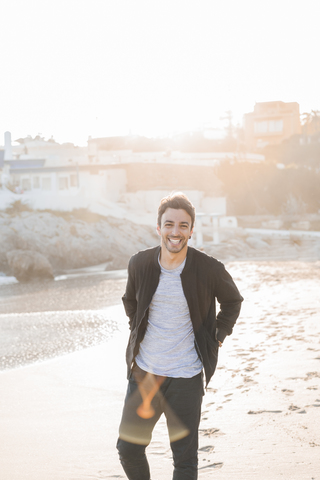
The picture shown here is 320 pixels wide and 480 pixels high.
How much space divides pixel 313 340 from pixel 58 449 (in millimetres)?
4029

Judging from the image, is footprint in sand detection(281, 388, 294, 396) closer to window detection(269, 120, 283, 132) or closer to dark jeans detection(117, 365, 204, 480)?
dark jeans detection(117, 365, 204, 480)

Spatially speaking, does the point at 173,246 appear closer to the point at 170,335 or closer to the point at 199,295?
the point at 199,295

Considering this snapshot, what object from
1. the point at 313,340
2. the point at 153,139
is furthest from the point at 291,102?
the point at 313,340

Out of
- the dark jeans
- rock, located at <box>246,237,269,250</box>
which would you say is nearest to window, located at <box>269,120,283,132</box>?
rock, located at <box>246,237,269,250</box>

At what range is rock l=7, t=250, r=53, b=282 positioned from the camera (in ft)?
76.0

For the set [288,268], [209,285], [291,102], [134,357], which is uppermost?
[291,102]

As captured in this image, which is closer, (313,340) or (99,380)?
(99,380)

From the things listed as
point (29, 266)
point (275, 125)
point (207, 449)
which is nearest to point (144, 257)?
point (207, 449)

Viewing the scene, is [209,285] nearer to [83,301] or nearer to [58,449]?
[58,449]

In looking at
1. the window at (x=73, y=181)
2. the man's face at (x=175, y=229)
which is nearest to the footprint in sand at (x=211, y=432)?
the man's face at (x=175, y=229)

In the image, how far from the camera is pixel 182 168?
44844 millimetres

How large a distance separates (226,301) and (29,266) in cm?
2093

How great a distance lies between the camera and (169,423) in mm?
2955

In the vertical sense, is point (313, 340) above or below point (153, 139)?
below
